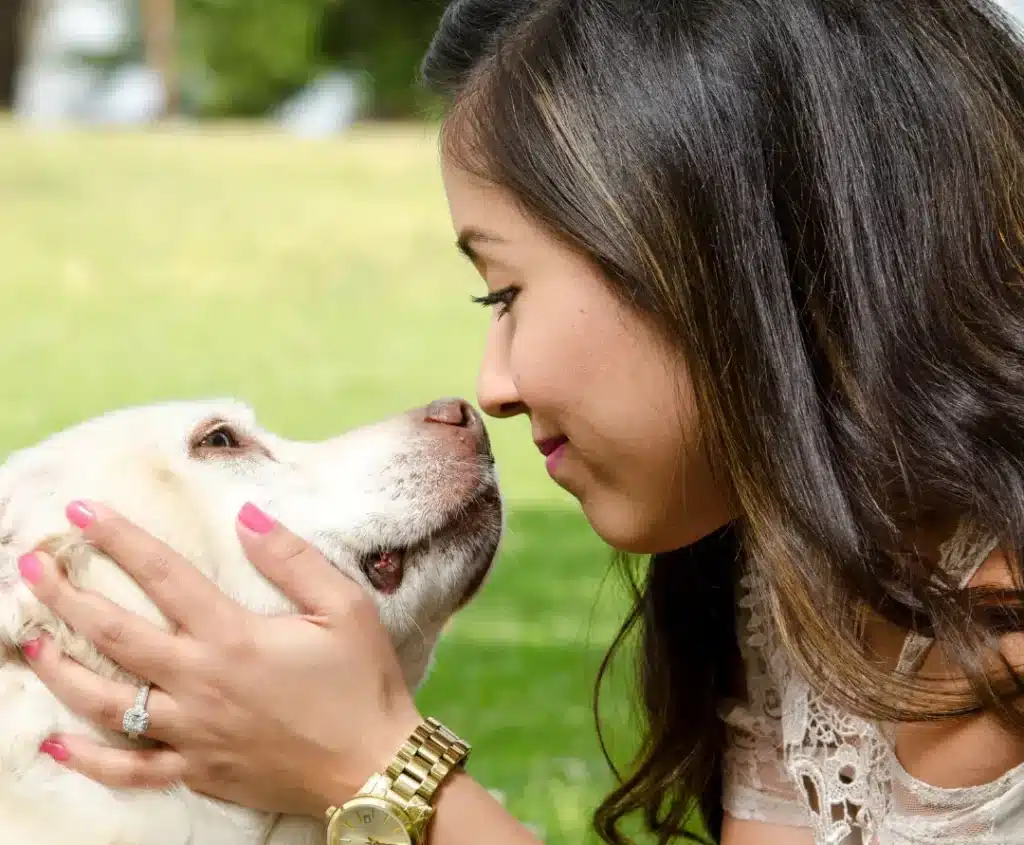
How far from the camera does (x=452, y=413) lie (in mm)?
2375

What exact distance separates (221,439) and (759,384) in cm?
89

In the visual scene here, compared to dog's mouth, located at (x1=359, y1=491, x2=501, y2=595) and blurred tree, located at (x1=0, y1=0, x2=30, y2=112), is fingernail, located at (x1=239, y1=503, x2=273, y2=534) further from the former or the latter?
blurred tree, located at (x1=0, y1=0, x2=30, y2=112)

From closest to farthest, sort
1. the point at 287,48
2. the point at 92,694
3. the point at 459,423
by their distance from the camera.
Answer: the point at 92,694 < the point at 459,423 < the point at 287,48

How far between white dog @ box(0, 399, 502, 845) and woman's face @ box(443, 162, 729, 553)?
0.58 ft

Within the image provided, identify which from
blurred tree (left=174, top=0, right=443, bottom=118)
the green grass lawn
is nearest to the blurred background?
the green grass lawn

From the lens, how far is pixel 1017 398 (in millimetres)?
2047

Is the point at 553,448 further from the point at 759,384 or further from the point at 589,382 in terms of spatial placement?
the point at 759,384

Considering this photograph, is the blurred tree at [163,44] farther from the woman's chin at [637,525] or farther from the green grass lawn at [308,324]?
the woman's chin at [637,525]

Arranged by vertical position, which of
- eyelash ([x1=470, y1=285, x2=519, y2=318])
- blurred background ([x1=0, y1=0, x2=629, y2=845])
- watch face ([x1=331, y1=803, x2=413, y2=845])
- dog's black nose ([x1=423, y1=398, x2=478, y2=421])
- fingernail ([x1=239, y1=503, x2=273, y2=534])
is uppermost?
eyelash ([x1=470, y1=285, x2=519, y2=318])

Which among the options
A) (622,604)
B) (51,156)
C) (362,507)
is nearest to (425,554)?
(362,507)

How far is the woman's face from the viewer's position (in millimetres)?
2070

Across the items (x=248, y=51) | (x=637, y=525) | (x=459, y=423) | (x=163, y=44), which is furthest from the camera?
(x=248, y=51)

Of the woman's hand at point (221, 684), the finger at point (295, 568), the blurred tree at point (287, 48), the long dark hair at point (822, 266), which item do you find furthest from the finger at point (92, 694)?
the blurred tree at point (287, 48)

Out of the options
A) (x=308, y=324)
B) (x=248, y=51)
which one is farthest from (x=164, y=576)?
(x=248, y=51)
